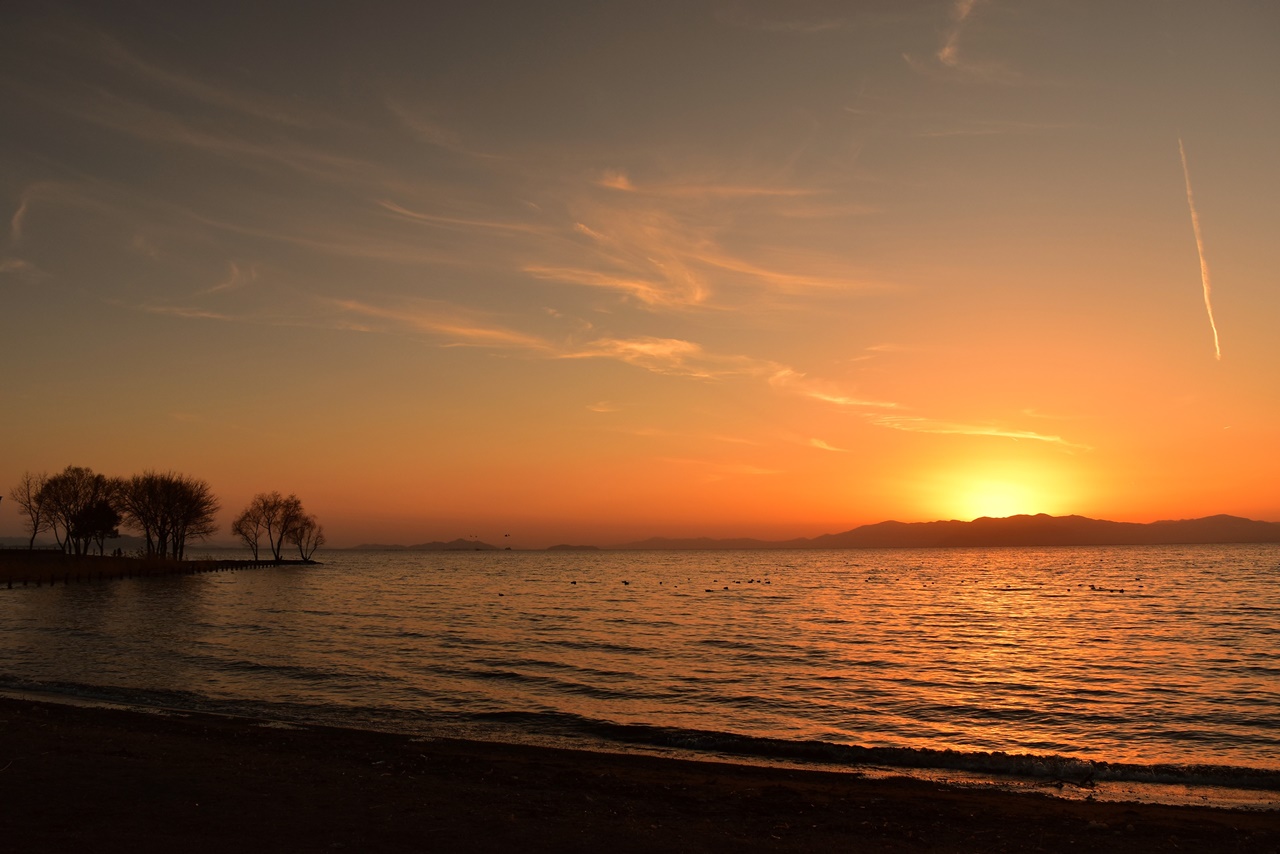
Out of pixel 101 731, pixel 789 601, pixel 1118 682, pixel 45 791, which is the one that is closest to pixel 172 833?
pixel 45 791

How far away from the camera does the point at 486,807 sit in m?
13.4

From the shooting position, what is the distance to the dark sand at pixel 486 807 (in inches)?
447

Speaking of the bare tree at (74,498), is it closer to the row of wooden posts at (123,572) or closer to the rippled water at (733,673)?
the row of wooden posts at (123,572)

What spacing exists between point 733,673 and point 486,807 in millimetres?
20928

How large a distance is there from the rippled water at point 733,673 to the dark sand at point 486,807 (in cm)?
448

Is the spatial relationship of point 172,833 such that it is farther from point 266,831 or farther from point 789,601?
point 789,601

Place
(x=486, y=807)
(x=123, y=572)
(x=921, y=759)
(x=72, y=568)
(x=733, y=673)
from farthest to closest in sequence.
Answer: (x=123, y=572) → (x=72, y=568) → (x=733, y=673) → (x=921, y=759) → (x=486, y=807)

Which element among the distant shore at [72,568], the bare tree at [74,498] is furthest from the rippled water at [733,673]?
the bare tree at [74,498]

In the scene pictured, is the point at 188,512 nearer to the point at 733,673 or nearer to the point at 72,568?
the point at 72,568

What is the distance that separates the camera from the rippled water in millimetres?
22297

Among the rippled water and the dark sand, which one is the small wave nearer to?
the rippled water

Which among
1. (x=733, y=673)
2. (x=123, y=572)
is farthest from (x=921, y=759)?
(x=123, y=572)

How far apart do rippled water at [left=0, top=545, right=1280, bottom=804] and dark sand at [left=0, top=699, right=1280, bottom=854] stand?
14.7 feet

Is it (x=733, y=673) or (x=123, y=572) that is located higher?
(x=733, y=673)
